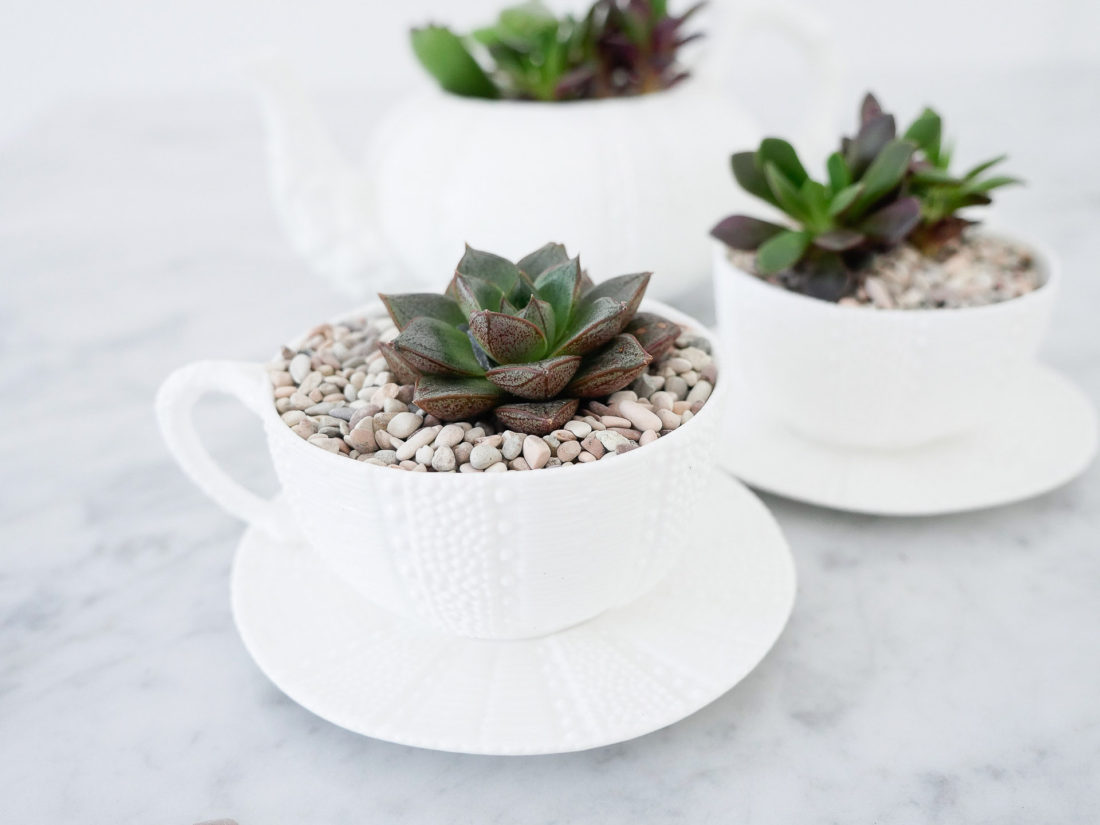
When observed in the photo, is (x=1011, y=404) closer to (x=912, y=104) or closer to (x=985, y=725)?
(x=985, y=725)

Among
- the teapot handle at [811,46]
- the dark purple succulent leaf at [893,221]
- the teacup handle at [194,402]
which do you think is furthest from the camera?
the teapot handle at [811,46]

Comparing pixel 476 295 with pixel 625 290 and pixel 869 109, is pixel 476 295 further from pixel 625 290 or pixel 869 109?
pixel 869 109

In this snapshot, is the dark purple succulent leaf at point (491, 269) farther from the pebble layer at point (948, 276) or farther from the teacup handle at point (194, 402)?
the pebble layer at point (948, 276)

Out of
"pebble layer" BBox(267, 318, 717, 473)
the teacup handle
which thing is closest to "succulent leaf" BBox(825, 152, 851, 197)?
"pebble layer" BBox(267, 318, 717, 473)

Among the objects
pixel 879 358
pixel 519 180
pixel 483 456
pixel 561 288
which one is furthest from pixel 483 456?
pixel 519 180

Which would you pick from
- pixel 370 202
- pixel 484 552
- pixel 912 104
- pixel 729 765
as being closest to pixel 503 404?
pixel 484 552

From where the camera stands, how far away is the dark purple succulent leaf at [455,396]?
20.2 inches

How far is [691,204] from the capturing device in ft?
2.92

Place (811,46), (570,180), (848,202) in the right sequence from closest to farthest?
(848,202), (570,180), (811,46)

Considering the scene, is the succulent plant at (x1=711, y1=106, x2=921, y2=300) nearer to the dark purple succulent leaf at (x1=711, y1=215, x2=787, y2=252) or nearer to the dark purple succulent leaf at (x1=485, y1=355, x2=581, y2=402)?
the dark purple succulent leaf at (x1=711, y1=215, x2=787, y2=252)

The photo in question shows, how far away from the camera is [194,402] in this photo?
0.61 m

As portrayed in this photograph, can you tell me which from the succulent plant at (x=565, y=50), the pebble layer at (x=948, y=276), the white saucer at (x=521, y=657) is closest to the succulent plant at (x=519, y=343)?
the white saucer at (x=521, y=657)

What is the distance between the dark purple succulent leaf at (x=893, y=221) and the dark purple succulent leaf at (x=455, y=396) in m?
0.32

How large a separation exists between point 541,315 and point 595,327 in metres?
0.03
